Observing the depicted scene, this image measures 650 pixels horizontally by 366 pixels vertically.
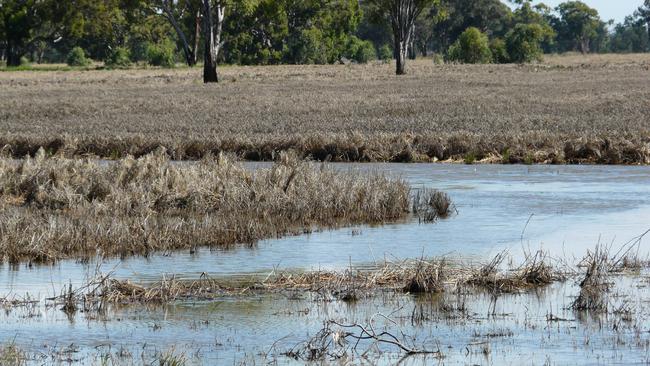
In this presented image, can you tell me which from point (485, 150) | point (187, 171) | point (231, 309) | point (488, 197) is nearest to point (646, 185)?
point (488, 197)

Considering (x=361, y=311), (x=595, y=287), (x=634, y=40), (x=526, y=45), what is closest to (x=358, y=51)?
(x=526, y=45)

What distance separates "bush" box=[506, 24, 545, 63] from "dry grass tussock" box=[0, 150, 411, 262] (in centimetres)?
6391

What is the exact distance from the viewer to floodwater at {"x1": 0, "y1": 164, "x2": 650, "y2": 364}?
9797mm

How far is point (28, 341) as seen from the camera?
10.1 m

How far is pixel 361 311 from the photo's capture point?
11477mm

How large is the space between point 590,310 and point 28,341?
5.20 m

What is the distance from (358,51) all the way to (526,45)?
3046 cm

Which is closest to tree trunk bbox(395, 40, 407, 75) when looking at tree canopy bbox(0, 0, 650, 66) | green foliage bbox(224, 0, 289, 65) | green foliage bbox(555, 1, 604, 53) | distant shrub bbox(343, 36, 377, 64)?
tree canopy bbox(0, 0, 650, 66)

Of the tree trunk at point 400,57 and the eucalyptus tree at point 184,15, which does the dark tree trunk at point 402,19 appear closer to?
the tree trunk at point 400,57

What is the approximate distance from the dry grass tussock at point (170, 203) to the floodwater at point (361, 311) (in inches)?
19.8

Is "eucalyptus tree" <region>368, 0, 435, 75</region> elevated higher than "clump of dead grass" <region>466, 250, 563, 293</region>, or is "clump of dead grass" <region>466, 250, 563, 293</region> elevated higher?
"eucalyptus tree" <region>368, 0, 435, 75</region>

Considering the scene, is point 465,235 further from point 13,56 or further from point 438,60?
point 13,56

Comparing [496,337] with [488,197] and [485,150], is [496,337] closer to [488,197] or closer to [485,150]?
[488,197]

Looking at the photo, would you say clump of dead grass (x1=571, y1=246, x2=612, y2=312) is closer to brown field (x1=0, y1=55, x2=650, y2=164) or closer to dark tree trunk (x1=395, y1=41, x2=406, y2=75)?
brown field (x1=0, y1=55, x2=650, y2=164)
